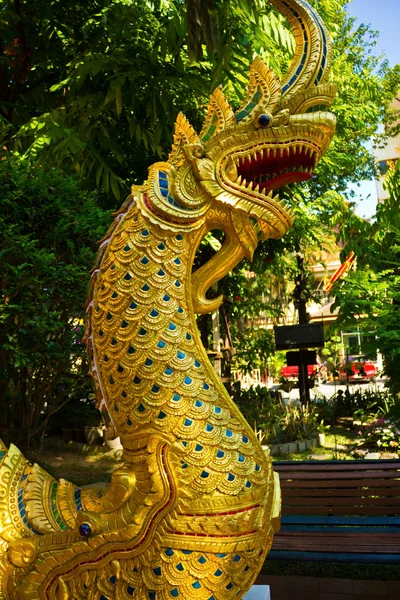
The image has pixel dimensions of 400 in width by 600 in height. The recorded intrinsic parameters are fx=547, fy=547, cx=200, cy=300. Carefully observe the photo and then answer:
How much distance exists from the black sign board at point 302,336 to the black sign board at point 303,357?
738 mm

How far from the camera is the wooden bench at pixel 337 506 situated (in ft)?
9.91

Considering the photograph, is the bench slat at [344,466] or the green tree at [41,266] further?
the bench slat at [344,466]

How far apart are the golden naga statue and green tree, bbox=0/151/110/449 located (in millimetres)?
1756

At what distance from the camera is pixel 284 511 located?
146 inches

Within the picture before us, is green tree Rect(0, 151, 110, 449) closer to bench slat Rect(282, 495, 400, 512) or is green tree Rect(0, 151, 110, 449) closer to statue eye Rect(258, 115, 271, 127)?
bench slat Rect(282, 495, 400, 512)

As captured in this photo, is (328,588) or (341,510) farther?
(341,510)

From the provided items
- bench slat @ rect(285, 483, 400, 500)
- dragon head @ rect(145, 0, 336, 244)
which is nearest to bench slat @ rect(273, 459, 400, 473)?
bench slat @ rect(285, 483, 400, 500)

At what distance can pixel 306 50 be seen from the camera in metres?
1.71

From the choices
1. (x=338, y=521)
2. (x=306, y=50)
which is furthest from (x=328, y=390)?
(x=306, y=50)

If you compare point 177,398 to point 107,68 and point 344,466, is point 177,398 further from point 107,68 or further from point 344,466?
point 107,68

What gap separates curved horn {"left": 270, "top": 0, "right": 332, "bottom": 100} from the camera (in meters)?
1.69

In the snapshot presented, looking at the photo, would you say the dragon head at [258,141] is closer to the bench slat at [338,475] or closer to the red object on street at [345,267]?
the bench slat at [338,475]

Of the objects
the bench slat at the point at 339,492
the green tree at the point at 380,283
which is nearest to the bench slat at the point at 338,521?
the bench slat at the point at 339,492

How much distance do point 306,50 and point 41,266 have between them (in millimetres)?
2141
